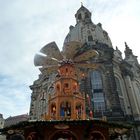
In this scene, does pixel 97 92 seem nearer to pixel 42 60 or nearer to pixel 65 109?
pixel 42 60

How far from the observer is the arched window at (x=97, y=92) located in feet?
107

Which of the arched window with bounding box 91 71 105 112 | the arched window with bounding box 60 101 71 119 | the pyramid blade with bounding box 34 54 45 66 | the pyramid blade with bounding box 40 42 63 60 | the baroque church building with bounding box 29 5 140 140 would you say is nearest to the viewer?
the arched window with bounding box 60 101 71 119

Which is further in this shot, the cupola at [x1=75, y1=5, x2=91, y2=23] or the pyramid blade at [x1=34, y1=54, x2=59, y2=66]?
the cupola at [x1=75, y1=5, x2=91, y2=23]

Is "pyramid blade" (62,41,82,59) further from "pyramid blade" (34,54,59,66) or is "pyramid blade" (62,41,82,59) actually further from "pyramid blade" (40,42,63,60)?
"pyramid blade" (34,54,59,66)

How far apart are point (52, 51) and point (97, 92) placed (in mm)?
19207

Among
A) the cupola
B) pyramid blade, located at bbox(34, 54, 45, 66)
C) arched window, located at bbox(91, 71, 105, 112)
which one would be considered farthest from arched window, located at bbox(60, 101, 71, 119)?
the cupola

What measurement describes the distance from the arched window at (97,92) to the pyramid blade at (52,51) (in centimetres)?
1728

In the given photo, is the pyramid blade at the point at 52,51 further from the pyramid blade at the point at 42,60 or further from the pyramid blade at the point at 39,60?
the pyramid blade at the point at 39,60

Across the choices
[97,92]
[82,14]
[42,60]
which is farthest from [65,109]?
[82,14]

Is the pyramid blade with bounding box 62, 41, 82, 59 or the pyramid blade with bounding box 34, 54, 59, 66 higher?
the pyramid blade with bounding box 62, 41, 82, 59

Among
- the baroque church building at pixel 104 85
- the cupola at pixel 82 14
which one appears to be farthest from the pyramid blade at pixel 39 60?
the cupola at pixel 82 14

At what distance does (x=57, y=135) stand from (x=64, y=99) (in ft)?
7.40

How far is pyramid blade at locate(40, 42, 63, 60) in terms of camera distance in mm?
16641

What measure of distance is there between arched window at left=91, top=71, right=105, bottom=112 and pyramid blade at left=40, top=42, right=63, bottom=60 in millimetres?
17276
